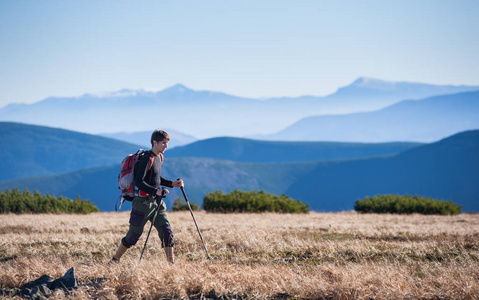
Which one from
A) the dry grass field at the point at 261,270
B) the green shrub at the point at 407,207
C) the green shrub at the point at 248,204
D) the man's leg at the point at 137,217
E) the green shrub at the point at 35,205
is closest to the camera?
the dry grass field at the point at 261,270

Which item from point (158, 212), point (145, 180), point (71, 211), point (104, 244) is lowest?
point (71, 211)

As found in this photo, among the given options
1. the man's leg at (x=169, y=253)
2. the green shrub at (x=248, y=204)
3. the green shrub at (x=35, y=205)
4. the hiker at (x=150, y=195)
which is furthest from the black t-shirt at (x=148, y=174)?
the green shrub at (x=248, y=204)

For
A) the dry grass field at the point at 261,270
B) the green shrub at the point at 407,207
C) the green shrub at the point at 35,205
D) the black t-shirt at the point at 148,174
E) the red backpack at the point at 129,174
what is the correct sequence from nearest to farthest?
the dry grass field at the point at 261,270 → the black t-shirt at the point at 148,174 → the red backpack at the point at 129,174 → the green shrub at the point at 35,205 → the green shrub at the point at 407,207

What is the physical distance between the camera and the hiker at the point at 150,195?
25.7 ft

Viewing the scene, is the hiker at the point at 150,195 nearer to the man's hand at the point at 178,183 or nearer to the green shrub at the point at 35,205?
the man's hand at the point at 178,183

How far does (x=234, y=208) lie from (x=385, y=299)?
23.5 m

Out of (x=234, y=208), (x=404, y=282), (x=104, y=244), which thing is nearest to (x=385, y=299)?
(x=404, y=282)

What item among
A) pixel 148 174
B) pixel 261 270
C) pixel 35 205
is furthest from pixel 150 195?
pixel 35 205

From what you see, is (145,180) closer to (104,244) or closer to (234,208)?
(104,244)

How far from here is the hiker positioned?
783 cm

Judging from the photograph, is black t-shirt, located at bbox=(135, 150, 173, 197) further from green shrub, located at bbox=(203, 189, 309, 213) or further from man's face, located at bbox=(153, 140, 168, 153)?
green shrub, located at bbox=(203, 189, 309, 213)

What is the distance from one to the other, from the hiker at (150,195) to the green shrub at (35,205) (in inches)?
799

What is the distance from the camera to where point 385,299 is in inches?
249

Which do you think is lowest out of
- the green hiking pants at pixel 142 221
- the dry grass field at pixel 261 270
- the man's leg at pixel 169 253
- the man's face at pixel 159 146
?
the dry grass field at pixel 261 270
